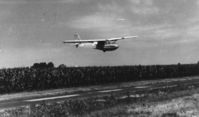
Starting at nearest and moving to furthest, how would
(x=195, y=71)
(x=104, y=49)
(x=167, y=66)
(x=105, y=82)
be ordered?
(x=105, y=82), (x=104, y=49), (x=167, y=66), (x=195, y=71)

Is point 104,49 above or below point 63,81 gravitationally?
above

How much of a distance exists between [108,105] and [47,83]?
86.0 ft

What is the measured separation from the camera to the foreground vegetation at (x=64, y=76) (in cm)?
4241

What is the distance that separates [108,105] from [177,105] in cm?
409

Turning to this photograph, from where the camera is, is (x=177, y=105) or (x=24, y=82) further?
(x=24, y=82)

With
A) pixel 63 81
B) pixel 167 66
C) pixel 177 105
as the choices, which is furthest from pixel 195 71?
pixel 177 105

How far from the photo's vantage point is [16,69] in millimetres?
43312

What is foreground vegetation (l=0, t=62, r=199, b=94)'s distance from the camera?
139 ft

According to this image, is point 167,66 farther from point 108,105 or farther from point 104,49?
point 108,105

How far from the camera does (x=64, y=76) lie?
157ft

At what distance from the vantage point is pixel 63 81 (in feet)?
157

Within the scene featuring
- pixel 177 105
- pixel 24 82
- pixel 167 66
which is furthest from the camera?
pixel 167 66

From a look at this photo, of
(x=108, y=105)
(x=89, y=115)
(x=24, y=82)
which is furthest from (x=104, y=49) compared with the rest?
(x=89, y=115)

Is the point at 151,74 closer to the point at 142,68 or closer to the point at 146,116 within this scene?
the point at 142,68
